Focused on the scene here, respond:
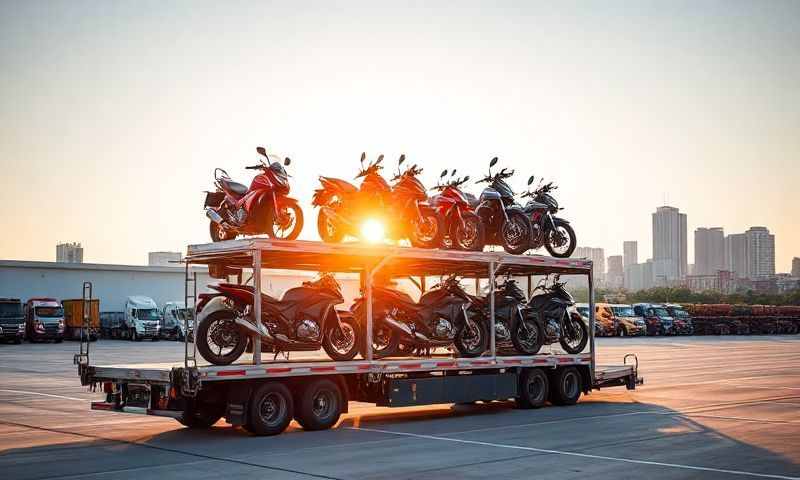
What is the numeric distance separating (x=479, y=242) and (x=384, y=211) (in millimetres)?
2254

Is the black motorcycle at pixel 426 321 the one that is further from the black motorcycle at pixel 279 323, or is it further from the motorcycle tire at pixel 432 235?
the motorcycle tire at pixel 432 235

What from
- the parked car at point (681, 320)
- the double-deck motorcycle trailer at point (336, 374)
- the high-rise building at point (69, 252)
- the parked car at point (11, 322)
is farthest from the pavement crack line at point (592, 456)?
the high-rise building at point (69, 252)

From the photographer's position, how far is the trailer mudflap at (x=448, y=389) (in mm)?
16438

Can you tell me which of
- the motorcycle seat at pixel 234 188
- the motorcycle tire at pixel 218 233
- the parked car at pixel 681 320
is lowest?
the parked car at pixel 681 320

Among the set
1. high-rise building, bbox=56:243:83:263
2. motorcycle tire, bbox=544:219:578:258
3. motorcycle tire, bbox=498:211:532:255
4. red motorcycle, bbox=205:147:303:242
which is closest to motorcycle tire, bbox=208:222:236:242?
red motorcycle, bbox=205:147:303:242

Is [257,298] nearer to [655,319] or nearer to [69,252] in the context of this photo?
[655,319]

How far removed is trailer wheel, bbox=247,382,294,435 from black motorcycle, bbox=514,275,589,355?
5.74 m

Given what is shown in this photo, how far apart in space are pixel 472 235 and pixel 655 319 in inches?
1846

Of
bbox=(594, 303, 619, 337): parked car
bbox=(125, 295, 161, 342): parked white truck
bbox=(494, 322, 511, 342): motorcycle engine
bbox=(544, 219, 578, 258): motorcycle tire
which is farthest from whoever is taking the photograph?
bbox=(594, 303, 619, 337): parked car

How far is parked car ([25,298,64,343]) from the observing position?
53.5 meters

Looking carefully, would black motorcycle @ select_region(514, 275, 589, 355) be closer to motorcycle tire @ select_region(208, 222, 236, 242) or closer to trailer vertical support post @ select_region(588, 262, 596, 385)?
trailer vertical support post @ select_region(588, 262, 596, 385)

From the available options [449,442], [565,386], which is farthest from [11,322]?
[449,442]

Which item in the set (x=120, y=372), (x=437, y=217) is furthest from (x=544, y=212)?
(x=120, y=372)

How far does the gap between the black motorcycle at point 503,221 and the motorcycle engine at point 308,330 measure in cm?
544
